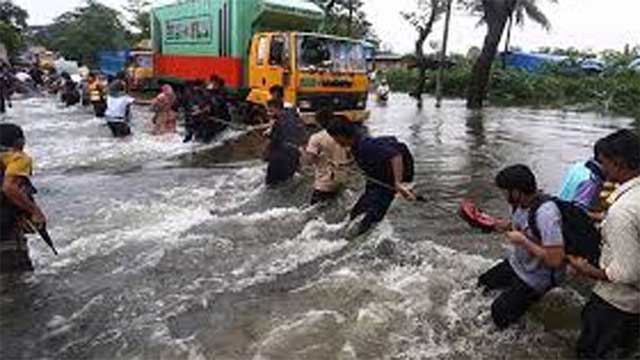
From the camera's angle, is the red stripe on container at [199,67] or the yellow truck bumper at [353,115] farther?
the red stripe on container at [199,67]

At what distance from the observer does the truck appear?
17.3m

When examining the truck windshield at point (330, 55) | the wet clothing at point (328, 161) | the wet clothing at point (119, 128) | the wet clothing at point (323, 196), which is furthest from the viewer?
the wet clothing at point (119, 128)

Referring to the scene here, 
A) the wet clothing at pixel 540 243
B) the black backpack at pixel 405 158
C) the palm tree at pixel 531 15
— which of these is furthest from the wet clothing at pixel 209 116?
the palm tree at pixel 531 15

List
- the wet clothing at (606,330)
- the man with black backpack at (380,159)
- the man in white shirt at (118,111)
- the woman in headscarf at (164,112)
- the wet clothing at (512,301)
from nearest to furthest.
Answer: the wet clothing at (606,330)
the wet clothing at (512,301)
the man with black backpack at (380,159)
the man in white shirt at (118,111)
the woman in headscarf at (164,112)

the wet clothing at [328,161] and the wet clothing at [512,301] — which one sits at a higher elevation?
the wet clothing at [328,161]

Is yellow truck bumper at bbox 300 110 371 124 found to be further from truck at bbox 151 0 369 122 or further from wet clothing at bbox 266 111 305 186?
wet clothing at bbox 266 111 305 186

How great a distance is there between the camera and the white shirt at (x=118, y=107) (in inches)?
680

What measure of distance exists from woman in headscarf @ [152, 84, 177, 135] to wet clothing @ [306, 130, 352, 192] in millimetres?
9509

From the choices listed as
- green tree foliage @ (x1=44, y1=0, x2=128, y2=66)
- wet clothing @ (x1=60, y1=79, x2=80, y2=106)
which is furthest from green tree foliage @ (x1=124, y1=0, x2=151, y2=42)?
wet clothing @ (x1=60, y1=79, x2=80, y2=106)

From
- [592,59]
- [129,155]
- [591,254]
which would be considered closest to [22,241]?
[591,254]

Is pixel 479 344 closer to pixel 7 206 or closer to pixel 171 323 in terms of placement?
pixel 171 323

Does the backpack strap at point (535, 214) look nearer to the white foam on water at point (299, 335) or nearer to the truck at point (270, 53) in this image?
the white foam on water at point (299, 335)

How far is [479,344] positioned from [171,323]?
2.39 metres

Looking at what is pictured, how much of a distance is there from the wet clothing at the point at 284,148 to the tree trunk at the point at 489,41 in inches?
742
